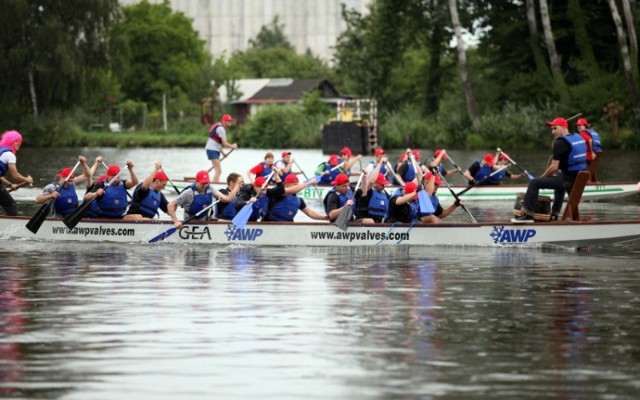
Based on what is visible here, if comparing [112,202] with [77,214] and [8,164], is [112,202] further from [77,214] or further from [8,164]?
[8,164]

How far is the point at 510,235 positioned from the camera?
22672 millimetres

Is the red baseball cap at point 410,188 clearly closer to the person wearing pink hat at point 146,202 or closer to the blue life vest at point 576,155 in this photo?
the blue life vest at point 576,155

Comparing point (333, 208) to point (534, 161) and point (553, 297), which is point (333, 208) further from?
point (534, 161)

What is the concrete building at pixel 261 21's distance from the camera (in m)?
183

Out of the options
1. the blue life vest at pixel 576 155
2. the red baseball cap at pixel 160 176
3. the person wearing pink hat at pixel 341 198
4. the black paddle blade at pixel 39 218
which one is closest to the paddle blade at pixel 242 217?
the person wearing pink hat at pixel 341 198

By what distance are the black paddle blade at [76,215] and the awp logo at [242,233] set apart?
2.41 m

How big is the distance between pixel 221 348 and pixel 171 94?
4543 inches

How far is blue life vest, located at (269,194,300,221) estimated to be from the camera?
23562 millimetres

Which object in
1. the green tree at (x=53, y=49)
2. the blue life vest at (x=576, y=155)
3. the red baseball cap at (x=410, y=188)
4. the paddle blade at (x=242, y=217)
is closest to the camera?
the red baseball cap at (x=410, y=188)

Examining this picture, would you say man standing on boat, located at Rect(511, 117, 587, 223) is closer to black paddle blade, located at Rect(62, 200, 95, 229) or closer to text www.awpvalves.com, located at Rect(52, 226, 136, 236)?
text www.awpvalves.com, located at Rect(52, 226, 136, 236)

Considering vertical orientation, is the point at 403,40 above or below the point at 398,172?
above

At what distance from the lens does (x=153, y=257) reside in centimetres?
2238

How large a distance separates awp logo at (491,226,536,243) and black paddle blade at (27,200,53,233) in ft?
24.4

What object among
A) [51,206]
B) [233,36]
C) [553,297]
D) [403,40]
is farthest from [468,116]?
[233,36]
